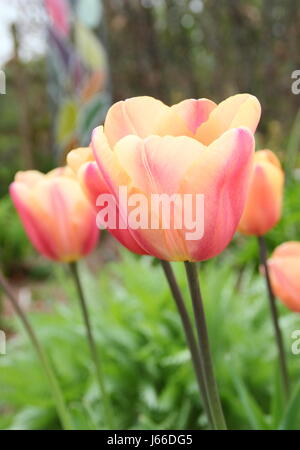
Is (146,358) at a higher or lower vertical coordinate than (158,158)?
lower

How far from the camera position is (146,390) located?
98 centimetres

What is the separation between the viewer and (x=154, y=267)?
1469 millimetres

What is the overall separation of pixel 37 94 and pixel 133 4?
2.30m

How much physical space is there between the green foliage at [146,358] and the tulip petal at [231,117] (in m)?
0.57

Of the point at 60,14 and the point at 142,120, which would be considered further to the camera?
the point at 60,14

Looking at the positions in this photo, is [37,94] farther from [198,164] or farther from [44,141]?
[198,164]

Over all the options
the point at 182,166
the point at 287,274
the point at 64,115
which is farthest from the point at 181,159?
the point at 64,115

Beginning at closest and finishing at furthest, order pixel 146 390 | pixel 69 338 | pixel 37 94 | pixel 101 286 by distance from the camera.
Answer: pixel 146 390
pixel 69 338
pixel 101 286
pixel 37 94

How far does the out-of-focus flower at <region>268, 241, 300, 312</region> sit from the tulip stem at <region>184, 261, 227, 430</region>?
0.31 ft

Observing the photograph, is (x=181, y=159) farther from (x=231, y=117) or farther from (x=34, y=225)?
(x=34, y=225)

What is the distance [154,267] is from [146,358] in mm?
432

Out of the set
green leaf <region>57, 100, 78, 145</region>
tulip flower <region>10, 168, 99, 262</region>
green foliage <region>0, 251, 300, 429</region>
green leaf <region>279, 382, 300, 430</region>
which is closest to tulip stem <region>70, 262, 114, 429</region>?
tulip flower <region>10, 168, 99, 262</region>

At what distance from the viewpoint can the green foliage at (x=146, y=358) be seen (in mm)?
938
